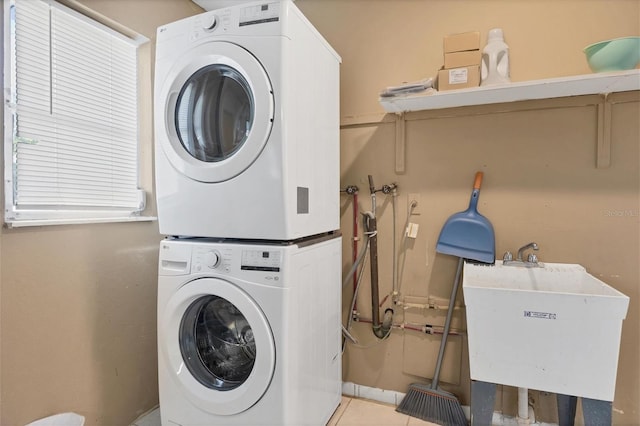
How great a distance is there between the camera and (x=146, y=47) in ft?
6.22

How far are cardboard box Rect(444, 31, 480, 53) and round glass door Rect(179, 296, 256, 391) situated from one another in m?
1.62

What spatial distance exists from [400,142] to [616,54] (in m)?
0.98

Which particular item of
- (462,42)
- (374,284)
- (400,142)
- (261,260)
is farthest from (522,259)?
(261,260)

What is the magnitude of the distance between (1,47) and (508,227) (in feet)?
7.82

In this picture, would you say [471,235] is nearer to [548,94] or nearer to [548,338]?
[548,338]

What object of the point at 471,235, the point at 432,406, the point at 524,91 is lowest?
the point at 432,406

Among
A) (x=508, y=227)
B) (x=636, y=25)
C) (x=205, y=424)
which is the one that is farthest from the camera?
(x=508, y=227)

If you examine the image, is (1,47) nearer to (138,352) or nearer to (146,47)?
(146,47)

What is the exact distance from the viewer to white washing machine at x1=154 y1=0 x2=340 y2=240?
4.38 ft

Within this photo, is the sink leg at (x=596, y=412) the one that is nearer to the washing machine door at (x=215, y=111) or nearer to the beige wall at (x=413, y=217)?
the beige wall at (x=413, y=217)

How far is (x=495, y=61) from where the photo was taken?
168 centimetres

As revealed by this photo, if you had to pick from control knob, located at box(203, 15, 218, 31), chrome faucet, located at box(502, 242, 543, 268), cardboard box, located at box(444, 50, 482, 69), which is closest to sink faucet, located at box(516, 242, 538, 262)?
chrome faucet, located at box(502, 242, 543, 268)

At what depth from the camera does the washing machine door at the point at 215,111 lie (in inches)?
53.1

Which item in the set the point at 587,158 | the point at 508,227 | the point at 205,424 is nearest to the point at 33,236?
the point at 205,424
